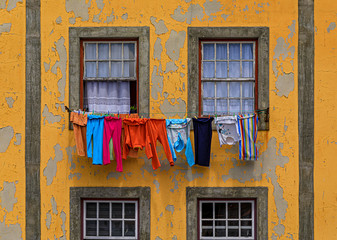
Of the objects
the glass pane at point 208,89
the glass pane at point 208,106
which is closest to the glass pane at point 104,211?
the glass pane at point 208,106

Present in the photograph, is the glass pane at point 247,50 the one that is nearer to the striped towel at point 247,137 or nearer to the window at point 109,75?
the striped towel at point 247,137

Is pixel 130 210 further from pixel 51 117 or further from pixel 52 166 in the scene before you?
pixel 51 117

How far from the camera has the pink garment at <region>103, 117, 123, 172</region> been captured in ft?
29.3

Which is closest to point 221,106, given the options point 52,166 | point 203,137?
point 203,137

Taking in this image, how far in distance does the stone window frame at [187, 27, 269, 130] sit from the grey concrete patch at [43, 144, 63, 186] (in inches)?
106

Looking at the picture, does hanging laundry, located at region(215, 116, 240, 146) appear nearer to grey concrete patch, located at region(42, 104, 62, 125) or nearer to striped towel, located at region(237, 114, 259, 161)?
striped towel, located at region(237, 114, 259, 161)

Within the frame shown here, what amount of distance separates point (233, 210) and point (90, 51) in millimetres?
4340

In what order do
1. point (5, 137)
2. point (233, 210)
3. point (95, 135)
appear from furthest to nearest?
point (233, 210) → point (5, 137) → point (95, 135)

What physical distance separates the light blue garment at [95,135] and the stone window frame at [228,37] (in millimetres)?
1777

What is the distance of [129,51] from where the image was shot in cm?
948

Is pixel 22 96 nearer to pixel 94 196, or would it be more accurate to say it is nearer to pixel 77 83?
pixel 77 83

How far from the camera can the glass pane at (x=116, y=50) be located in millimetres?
9477
